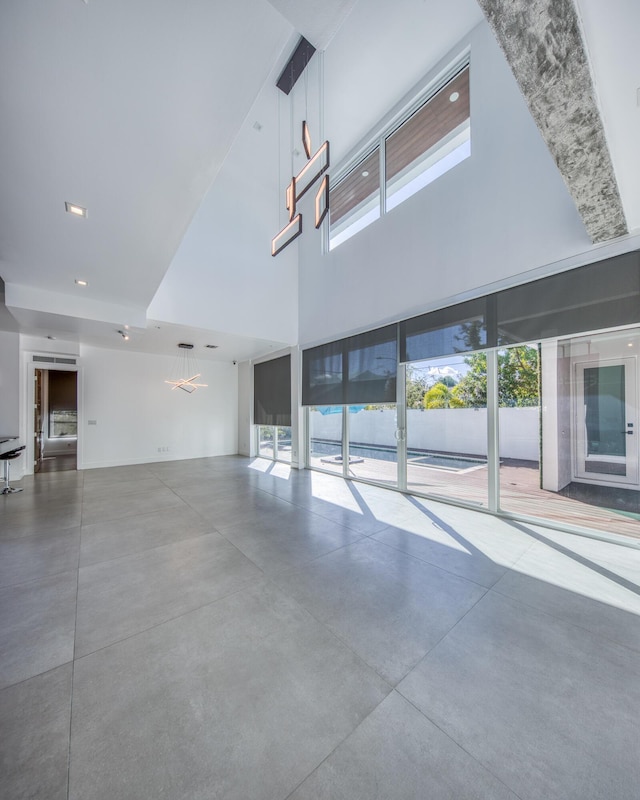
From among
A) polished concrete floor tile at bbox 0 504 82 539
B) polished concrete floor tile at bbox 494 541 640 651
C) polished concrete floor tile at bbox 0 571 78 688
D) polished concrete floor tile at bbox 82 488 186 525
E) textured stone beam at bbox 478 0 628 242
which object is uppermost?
textured stone beam at bbox 478 0 628 242

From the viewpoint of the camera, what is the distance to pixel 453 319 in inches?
173

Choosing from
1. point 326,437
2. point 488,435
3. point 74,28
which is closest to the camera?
point 74,28

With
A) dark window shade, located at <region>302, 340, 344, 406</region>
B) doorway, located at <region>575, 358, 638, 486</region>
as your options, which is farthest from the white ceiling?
dark window shade, located at <region>302, 340, 344, 406</region>

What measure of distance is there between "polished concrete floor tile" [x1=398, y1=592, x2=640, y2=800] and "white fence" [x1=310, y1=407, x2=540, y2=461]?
2.33 m

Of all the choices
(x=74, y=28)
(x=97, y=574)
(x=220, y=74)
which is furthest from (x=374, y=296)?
(x=97, y=574)

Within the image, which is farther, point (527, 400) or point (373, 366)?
point (373, 366)

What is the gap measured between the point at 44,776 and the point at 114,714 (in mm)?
272

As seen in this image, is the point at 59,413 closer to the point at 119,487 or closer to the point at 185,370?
the point at 185,370

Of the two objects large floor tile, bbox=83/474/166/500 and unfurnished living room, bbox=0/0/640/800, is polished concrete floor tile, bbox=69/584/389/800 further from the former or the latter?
large floor tile, bbox=83/474/166/500

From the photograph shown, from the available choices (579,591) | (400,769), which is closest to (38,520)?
(400,769)

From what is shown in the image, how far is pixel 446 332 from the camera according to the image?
447 cm

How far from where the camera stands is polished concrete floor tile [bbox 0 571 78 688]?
5.77 feet

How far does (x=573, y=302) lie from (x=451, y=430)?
2.15 metres

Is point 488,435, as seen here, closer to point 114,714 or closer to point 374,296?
point 374,296
